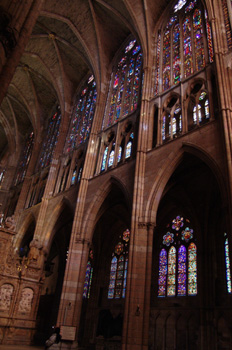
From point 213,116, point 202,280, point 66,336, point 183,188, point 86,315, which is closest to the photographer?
point 213,116

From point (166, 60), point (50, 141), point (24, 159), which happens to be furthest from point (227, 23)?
point (24, 159)

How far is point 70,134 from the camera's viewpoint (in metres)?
22.0

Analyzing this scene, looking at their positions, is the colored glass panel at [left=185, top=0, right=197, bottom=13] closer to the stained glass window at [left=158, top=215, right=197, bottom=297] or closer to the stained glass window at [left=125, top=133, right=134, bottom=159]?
the stained glass window at [left=125, top=133, right=134, bottom=159]

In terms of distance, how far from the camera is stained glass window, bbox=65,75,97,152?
67.5 ft

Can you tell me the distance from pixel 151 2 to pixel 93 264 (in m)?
16.5

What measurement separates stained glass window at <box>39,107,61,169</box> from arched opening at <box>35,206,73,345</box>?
550 cm

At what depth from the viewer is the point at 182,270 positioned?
49.4 ft

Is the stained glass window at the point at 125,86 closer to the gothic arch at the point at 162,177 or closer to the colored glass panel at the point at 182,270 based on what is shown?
the gothic arch at the point at 162,177

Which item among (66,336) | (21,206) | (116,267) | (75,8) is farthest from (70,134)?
(66,336)

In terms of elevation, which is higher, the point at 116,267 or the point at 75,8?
the point at 75,8

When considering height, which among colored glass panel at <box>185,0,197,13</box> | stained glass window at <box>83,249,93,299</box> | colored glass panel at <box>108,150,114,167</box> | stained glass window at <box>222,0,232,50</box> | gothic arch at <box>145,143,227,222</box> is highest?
colored glass panel at <box>185,0,197,13</box>

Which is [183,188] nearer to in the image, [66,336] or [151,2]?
[66,336]

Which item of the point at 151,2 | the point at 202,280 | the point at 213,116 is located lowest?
the point at 202,280

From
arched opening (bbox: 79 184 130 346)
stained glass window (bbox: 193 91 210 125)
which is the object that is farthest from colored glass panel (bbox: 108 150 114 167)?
stained glass window (bbox: 193 91 210 125)
